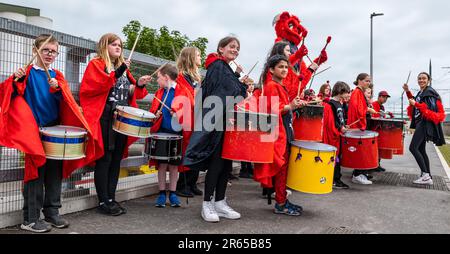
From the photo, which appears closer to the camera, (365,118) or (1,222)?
(1,222)

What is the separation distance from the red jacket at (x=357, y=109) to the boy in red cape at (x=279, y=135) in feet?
8.25

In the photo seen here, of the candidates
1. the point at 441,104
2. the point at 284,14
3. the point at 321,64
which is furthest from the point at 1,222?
the point at 441,104

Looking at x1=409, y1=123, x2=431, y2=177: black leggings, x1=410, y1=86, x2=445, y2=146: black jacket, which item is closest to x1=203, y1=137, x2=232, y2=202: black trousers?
x1=409, y1=123, x2=431, y2=177: black leggings

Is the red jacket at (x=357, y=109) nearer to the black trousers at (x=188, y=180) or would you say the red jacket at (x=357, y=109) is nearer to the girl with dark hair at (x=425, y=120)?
the girl with dark hair at (x=425, y=120)

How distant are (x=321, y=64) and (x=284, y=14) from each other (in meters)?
1.05

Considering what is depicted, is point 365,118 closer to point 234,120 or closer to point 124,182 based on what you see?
point 234,120

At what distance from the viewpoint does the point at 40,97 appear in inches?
135

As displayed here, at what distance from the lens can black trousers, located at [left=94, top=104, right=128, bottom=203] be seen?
3969 millimetres

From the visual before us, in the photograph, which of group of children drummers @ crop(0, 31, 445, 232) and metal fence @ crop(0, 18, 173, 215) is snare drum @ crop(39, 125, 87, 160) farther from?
metal fence @ crop(0, 18, 173, 215)

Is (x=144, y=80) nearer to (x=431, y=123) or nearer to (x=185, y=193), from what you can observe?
(x=185, y=193)

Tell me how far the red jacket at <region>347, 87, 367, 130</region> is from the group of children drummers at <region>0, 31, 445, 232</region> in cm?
186

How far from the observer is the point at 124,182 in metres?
5.04

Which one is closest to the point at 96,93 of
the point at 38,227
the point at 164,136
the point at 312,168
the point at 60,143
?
the point at 60,143
